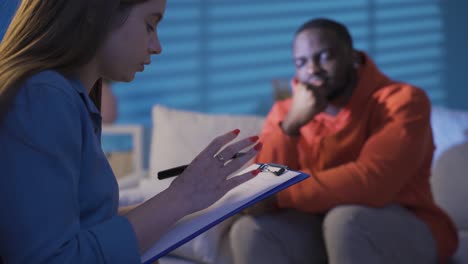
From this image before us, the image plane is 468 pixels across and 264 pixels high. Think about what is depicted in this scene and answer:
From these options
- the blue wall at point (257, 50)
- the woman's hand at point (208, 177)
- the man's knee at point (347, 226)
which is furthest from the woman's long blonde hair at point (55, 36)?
the blue wall at point (257, 50)

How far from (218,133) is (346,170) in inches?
24.6

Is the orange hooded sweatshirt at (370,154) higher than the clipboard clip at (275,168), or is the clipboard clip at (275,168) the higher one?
the clipboard clip at (275,168)

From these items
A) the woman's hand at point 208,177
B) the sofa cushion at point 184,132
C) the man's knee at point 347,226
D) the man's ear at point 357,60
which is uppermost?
the woman's hand at point 208,177

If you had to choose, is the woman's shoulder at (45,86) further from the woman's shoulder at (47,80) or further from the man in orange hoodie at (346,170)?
the man in orange hoodie at (346,170)

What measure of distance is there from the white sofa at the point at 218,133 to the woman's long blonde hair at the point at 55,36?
1.17 metres

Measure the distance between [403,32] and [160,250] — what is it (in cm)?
311

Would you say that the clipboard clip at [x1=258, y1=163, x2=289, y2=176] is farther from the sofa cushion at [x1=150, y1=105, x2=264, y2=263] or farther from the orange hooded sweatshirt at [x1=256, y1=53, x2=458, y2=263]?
the sofa cushion at [x1=150, y1=105, x2=264, y2=263]

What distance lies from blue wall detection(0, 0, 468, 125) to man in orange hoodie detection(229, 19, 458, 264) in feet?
5.33

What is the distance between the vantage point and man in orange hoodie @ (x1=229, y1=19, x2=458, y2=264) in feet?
5.92

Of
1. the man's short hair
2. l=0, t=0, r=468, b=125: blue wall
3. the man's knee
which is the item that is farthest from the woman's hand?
l=0, t=0, r=468, b=125: blue wall

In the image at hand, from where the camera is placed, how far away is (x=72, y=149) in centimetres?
86

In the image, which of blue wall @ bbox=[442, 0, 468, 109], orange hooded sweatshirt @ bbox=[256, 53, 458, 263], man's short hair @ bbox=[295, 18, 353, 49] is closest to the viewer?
orange hooded sweatshirt @ bbox=[256, 53, 458, 263]

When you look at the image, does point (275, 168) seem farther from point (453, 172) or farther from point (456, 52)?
point (456, 52)

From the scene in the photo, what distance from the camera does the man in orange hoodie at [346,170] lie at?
180 cm
